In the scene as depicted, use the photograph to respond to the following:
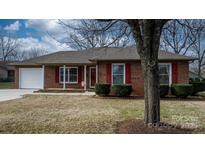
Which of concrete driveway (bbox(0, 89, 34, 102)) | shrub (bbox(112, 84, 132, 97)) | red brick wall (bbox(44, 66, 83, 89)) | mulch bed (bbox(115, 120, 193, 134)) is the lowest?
mulch bed (bbox(115, 120, 193, 134))

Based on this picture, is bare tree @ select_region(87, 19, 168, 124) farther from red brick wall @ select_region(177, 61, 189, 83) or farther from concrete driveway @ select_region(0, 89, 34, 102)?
concrete driveway @ select_region(0, 89, 34, 102)

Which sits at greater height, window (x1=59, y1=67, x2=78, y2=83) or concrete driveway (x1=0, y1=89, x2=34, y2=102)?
window (x1=59, y1=67, x2=78, y2=83)

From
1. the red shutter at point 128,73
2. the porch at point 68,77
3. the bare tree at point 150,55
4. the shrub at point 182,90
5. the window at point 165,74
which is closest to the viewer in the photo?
the bare tree at point 150,55

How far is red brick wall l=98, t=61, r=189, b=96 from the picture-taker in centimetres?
1538

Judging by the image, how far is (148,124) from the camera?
6055 mm

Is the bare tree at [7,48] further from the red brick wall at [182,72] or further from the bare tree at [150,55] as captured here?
the bare tree at [150,55]

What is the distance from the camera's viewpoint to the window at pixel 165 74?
15.3m

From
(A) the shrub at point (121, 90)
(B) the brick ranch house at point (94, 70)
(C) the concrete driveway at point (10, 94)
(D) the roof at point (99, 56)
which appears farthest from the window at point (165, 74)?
(C) the concrete driveway at point (10, 94)

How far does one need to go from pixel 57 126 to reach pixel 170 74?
36.5 ft

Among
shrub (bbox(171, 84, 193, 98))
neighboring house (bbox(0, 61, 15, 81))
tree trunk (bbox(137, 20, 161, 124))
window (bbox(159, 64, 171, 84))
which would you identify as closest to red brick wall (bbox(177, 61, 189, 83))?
window (bbox(159, 64, 171, 84))

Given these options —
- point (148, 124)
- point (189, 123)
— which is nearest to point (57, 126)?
point (148, 124)

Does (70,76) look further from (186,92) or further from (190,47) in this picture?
(190,47)

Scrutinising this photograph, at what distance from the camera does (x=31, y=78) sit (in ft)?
72.7
